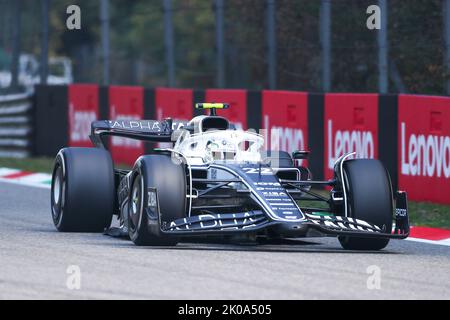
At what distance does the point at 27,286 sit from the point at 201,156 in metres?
3.50

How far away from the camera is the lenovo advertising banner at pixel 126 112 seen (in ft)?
71.5

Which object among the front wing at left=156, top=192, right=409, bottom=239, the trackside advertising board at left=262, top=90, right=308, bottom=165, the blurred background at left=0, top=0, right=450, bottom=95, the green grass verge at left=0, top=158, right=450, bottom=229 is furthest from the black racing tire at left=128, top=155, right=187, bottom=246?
the trackside advertising board at left=262, top=90, right=308, bottom=165

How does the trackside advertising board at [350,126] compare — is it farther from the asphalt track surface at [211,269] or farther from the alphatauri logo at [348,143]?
the asphalt track surface at [211,269]

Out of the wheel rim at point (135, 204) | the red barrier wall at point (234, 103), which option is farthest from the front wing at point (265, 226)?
the red barrier wall at point (234, 103)

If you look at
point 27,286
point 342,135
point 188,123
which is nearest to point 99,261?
point 27,286

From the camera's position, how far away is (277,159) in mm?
12234

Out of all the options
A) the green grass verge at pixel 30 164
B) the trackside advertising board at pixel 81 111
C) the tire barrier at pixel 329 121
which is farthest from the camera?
the trackside advertising board at pixel 81 111

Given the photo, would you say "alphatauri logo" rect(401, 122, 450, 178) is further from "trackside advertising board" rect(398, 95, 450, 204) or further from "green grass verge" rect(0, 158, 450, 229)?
"green grass verge" rect(0, 158, 450, 229)

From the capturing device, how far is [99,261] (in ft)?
34.0

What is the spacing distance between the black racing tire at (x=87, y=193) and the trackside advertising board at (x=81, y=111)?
1020cm

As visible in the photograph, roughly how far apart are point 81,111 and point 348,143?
24.7 feet

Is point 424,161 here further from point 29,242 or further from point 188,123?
point 29,242

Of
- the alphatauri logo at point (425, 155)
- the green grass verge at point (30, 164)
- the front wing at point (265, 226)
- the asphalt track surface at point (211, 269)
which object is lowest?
the green grass verge at point (30, 164)

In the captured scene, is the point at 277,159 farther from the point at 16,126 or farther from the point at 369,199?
the point at 16,126
